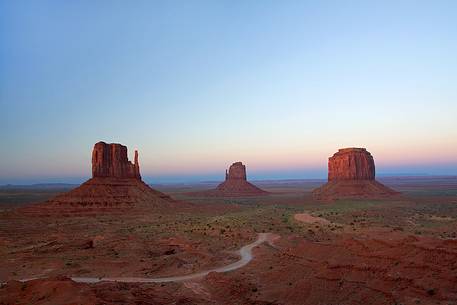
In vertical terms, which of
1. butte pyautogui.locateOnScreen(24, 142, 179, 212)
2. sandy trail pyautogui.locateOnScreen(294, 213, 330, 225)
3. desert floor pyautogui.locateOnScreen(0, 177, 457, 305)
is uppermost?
butte pyautogui.locateOnScreen(24, 142, 179, 212)

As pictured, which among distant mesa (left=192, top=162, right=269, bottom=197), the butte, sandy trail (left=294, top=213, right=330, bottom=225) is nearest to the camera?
sandy trail (left=294, top=213, right=330, bottom=225)

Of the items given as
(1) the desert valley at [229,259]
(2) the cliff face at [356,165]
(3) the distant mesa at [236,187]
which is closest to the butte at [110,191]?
(1) the desert valley at [229,259]

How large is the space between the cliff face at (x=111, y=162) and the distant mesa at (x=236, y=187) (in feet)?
224

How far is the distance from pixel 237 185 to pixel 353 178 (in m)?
59.4

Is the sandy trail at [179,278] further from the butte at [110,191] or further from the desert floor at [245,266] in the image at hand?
the butte at [110,191]

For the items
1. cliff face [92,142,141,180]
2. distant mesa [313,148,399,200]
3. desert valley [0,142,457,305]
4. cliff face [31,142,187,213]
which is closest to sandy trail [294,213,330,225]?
desert valley [0,142,457,305]

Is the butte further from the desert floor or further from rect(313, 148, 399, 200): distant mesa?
rect(313, 148, 399, 200): distant mesa

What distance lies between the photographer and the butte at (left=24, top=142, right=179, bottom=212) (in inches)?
3285

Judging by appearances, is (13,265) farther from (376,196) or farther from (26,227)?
(376,196)

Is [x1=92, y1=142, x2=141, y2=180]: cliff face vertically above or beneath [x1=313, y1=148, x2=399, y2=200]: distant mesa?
above

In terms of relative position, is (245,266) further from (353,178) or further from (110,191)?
(353,178)

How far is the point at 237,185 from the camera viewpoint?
554 feet

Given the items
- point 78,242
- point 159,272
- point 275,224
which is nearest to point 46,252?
point 78,242

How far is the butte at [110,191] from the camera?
83.4m
